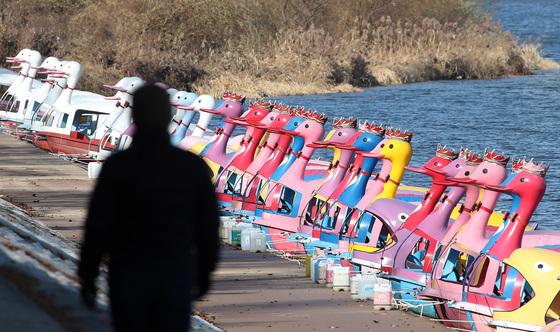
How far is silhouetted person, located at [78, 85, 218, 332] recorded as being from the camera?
694cm

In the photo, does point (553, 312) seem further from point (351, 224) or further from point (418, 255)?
point (351, 224)

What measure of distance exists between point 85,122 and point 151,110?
2682cm

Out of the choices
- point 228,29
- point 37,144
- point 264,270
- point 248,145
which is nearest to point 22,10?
point 228,29

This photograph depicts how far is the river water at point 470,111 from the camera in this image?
43.3 metres

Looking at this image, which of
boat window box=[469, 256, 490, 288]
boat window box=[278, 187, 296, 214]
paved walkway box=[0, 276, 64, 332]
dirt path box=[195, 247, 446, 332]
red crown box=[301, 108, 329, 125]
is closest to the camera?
paved walkway box=[0, 276, 64, 332]

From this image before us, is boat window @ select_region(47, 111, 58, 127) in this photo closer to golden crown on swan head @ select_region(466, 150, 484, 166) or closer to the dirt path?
the dirt path

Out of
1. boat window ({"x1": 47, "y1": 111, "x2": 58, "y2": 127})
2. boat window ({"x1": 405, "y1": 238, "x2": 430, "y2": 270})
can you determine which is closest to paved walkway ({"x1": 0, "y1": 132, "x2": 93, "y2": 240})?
boat window ({"x1": 47, "y1": 111, "x2": 58, "y2": 127})

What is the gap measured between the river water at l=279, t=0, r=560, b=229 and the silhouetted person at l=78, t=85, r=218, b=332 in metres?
27.5

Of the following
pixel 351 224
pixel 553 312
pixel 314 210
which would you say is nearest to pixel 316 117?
pixel 314 210

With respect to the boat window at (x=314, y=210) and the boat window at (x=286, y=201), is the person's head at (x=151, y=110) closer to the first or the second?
the boat window at (x=314, y=210)

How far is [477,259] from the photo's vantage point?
15.7m

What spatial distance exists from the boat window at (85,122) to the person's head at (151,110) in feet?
86.6

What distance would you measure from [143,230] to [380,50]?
5564 centimetres

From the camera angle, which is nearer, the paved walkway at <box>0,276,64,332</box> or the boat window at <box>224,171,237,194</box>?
the paved walkway at <box>0,276,64,332</box>
